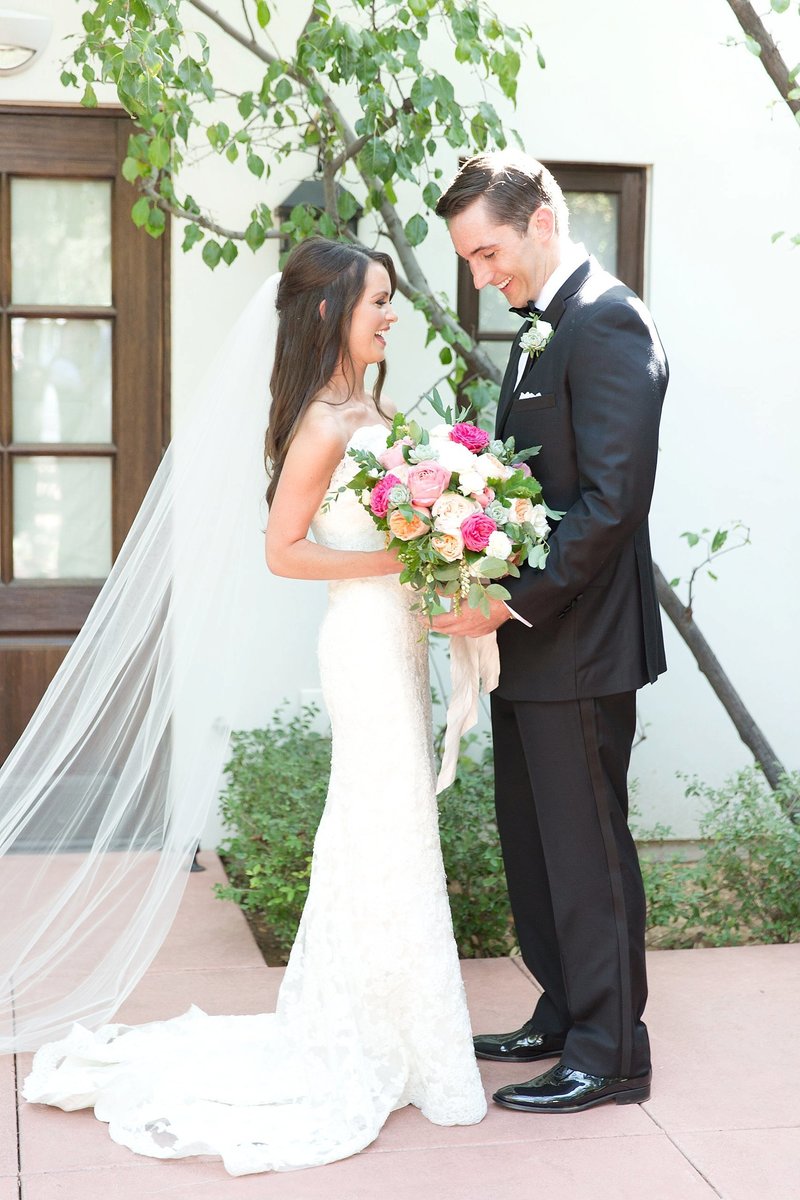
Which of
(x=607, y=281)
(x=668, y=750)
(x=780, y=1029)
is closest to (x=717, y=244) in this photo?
(x=668, y=750)

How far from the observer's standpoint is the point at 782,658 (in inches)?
221

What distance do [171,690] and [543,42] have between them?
3.21m

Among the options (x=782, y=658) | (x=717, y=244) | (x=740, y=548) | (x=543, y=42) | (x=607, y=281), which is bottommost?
(x=782, y=658)

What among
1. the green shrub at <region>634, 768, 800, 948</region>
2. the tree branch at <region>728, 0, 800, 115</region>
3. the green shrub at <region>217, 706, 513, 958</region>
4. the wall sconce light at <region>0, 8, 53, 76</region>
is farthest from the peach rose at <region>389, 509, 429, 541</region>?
the wall sconce light at <region>0, 8, 53, 76</region>

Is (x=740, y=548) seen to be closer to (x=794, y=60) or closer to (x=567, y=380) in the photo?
(x=794, y=60)

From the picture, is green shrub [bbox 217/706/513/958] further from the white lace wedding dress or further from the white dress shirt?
the white dress shirt

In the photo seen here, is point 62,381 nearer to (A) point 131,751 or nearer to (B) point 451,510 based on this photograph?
(A) point 131,751

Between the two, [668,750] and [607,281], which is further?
[668,750]

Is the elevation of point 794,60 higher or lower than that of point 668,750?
higher

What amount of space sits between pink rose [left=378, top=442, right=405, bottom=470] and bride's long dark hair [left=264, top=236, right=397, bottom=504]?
31 centimetres

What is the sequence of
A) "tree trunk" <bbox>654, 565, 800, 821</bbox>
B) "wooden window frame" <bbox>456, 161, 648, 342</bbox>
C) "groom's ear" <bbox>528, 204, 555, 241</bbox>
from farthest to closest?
"wooden window frame" <bbox>456, 161, 648, 342</bbox>
"tree trunk" <bbox>654, 565, 800, 821</bbox>
"groom's ear" <bbox>528, 204, 555, 241</bbox>

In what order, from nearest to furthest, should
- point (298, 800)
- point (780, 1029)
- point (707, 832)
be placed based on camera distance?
point (780, 1029)
point (298, 800)
point (707, 832)

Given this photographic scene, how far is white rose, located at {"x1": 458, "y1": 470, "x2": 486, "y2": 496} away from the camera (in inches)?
108

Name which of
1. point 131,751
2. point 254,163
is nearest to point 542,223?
point 254,163
